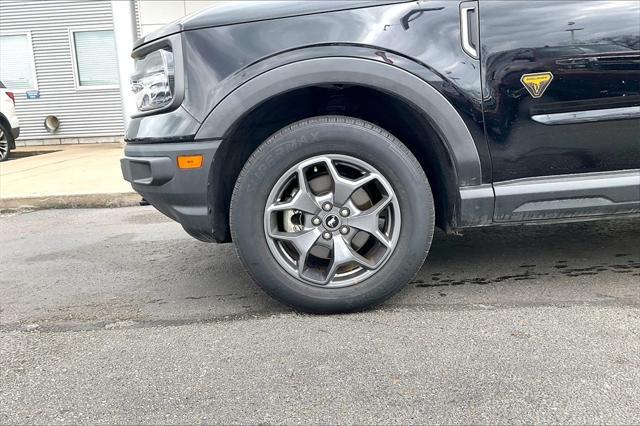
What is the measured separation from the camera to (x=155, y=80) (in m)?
2.61

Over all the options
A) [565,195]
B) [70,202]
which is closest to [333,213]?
[565,195]

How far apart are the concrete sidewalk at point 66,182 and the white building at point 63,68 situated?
5.95 ft

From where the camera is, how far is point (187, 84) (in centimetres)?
247

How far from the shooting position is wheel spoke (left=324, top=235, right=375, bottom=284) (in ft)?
8.39

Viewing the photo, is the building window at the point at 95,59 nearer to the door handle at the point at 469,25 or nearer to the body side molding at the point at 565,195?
the door handle at the point at 469,25

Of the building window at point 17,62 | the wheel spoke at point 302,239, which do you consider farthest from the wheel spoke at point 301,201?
the building window at point 17,62

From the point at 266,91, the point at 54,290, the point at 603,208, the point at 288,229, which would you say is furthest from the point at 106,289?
the point at 603,208

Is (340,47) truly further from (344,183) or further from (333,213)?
(333,213)

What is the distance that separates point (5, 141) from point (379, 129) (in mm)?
9503

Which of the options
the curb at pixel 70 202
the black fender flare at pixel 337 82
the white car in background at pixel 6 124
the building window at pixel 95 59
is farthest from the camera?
the building window at pixel 95 59

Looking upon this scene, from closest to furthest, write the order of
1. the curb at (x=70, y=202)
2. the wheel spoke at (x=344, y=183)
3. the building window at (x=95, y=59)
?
the wheel spoke at (x=344, y=183) < the curb at (x=70, y=202) < the building window at (x=95, y=59)

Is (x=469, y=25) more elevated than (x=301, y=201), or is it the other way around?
(x=469, y=25)

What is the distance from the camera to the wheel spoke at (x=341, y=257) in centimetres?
256

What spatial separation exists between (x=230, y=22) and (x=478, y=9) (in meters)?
1.17
